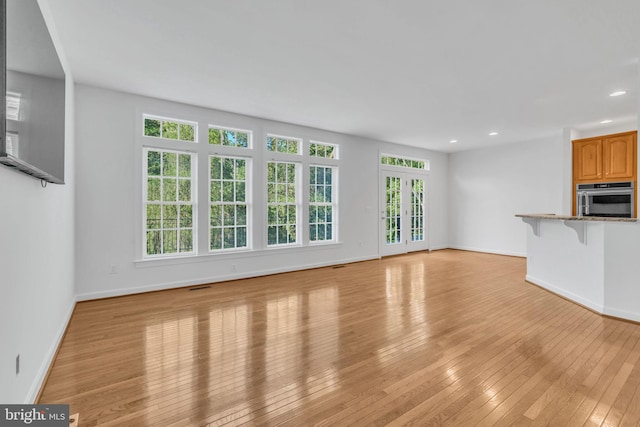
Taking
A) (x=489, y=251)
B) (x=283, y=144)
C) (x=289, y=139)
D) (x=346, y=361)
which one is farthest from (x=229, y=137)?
(x=489, y=251)

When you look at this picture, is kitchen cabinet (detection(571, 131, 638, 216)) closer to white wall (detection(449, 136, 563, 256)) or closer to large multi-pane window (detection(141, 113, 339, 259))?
white wall (detection(449, 136, 563, 256))

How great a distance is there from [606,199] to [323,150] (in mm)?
5374

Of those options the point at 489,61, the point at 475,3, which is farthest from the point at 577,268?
the point at 475,3

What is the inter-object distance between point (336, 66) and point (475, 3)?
5.01 ft

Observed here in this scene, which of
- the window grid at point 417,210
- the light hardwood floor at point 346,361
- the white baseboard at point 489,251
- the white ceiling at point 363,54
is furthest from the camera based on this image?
the window grid at point 417,210

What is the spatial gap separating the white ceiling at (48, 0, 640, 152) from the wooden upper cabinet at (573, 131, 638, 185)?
2.02 feet

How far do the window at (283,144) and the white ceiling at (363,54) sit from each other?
0.61 meters

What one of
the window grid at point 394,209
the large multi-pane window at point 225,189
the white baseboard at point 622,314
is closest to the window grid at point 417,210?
the window grid at point 394,209

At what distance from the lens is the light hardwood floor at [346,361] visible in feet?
6.21

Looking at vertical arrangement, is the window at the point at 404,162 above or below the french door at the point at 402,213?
above

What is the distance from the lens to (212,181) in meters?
5.15

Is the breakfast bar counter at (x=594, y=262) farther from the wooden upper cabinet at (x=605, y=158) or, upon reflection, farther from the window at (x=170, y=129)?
the window at (x=170, y=129)

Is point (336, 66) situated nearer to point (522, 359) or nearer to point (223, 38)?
point (223, 38)

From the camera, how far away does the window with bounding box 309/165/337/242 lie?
643 cm
